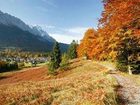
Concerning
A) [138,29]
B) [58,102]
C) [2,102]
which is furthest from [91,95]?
[138,29]

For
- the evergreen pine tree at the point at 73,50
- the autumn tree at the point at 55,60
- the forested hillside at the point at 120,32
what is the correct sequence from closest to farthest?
the forested hillside at the point at 120,32
the autumn tree at the point at 55,60
the evergreen pine tree at the point at 73,50

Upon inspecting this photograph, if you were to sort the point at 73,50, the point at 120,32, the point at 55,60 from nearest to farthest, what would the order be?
1. the point at 120,32
2. the point at 55,60
3. the point at 73,50

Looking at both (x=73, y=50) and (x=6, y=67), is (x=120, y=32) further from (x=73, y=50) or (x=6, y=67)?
(x=6, y=67)

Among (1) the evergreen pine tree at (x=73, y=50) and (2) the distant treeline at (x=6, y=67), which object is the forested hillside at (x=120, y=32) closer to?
(1) the evergreen pine tree at (x=73, y=50)

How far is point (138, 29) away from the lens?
93.8 feet

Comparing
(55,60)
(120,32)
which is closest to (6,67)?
(55,60)

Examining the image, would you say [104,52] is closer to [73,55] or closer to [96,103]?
[96,103]

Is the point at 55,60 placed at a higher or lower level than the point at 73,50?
lower

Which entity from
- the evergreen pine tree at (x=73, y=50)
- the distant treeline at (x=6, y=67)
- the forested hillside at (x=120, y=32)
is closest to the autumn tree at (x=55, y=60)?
the evergreen pine tree at (x=73, y=50)

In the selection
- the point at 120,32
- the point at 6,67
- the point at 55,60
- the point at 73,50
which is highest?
the point at 120,32

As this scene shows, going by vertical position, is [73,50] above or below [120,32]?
below

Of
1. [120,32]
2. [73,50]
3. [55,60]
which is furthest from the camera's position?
[73,50]

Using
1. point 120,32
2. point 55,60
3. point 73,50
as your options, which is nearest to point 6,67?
point 73,50

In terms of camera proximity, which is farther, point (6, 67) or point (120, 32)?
point (6, 67)
